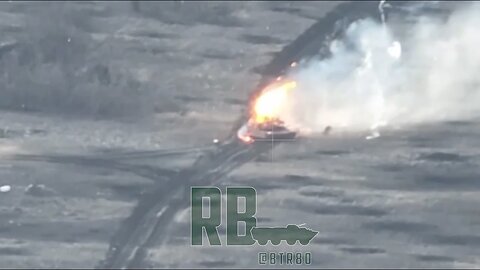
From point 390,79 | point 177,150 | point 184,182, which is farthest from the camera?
point 390,79

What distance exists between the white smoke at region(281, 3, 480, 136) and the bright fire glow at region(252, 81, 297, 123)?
0.11m

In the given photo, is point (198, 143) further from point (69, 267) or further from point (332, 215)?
point (69, 267)

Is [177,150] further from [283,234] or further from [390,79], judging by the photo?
[390,79]

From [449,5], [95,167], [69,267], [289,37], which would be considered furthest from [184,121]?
[449,5]

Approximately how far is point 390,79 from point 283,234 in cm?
370

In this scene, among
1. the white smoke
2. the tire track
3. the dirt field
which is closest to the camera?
the tire track

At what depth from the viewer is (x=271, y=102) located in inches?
507

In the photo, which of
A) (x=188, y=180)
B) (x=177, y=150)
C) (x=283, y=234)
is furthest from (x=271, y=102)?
(x=283, y=234)

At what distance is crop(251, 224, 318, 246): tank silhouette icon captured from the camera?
33.2 feet

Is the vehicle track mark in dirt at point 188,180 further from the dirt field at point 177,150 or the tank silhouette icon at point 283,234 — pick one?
the tank silhouette icon at point 283,234

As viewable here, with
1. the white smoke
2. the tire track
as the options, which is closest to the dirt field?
the tire track

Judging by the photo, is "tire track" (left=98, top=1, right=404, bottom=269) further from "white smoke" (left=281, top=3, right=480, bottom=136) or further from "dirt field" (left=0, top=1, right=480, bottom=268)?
"white smoke" (left=281, top=3, right=480, bottom=136)

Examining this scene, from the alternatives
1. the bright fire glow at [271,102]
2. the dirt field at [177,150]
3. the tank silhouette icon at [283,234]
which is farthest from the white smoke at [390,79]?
the tank silhouette icon at [283,234]

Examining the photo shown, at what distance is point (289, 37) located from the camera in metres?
14.7
